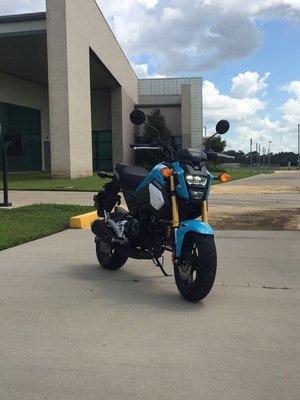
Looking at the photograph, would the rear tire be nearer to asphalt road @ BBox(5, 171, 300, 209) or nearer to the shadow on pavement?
the shadow on pavement

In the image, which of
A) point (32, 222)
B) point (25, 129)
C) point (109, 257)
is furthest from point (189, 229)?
point (25, 129)

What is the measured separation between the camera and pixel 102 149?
190ft

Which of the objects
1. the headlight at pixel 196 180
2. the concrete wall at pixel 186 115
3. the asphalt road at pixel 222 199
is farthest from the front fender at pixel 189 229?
the concrete wall at pixel 186 115

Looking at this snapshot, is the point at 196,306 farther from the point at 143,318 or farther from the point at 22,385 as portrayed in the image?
the point at 22,385

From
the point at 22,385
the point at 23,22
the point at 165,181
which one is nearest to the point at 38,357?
the point at 22,385

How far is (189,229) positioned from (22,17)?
33179 mm

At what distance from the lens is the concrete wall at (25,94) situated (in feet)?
158

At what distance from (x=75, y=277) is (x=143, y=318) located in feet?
5.94

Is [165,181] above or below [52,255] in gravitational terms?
above

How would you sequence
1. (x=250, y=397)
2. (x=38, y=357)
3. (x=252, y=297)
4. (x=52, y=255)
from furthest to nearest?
(x=52, y=255), (x=252, y=297), (x=38, y=357), (x=250, y=397)

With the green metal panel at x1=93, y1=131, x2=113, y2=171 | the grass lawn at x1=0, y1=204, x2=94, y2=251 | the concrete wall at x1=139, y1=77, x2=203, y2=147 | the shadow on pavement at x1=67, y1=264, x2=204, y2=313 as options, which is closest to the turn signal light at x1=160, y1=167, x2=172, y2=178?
the shadow on pavement at x1=67, y1=264, x2=204, y2=313

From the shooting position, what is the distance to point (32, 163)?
2057 inches

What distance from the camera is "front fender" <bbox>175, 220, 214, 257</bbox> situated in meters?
5.07

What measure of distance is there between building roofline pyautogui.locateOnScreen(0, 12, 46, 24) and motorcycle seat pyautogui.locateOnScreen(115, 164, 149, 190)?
1199 inches
